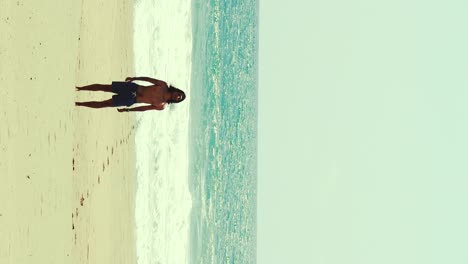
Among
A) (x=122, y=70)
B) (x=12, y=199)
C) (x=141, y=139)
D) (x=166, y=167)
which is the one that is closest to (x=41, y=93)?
(x=12, y=199)

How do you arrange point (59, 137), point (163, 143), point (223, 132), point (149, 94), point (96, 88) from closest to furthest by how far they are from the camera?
point (59, 137) → point (96, 88) → point (149, 94) → point (163, 143) → point (223, 132)

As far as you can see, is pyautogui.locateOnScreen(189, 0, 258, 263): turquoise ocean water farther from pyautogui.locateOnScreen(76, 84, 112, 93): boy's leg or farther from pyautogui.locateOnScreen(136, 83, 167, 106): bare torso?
pyautogui.locateOnScreen(76, 84, 112, 93): boy's leg

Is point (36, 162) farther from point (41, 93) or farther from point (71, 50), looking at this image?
point (71, 50)

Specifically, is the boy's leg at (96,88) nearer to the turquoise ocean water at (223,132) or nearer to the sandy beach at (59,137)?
the sandy beach at (59,137)

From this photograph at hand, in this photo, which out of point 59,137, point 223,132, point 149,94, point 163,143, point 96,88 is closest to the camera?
point 59,137

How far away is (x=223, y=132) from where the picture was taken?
57.0 feet

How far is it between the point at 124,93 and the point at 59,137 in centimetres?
94

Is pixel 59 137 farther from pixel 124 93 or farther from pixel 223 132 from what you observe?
pixel 223 132

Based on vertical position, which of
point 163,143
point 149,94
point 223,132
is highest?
point 149,94

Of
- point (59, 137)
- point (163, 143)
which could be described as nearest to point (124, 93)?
point (59, 137)

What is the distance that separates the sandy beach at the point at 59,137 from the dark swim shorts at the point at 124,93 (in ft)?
1.00

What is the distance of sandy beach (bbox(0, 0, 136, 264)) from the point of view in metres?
4.86

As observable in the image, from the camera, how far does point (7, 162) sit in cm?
480

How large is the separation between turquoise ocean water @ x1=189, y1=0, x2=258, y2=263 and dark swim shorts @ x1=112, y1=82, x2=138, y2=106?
7.52 meters
